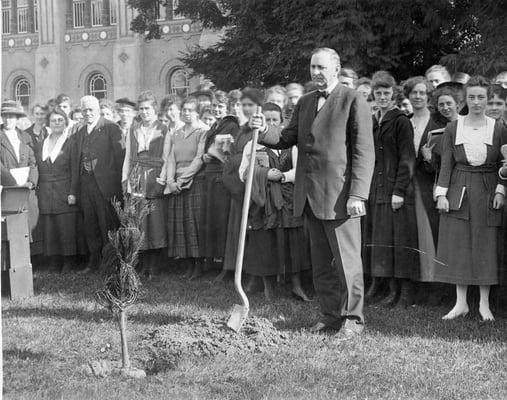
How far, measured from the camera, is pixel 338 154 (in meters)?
5.71

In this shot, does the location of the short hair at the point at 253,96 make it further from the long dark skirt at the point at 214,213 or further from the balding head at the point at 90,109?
the balding head at the point at 90,109

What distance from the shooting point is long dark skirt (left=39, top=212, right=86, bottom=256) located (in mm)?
9469

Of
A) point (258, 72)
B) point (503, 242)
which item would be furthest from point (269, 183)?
point (258, 72)

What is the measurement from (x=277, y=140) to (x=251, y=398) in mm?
2359

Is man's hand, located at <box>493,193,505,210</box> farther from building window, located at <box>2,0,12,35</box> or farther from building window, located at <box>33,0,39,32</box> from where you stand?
building window, located at <box>2,0,12,35</box>

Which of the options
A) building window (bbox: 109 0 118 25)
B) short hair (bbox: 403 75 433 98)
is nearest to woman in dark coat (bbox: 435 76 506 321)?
short hair (bbox: 403 75 433 98)

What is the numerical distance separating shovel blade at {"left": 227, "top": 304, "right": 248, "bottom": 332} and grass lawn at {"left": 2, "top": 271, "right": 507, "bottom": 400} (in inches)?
11.7

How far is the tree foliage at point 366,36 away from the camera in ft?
41.8

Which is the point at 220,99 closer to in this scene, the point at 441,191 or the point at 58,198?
the point at 58,198

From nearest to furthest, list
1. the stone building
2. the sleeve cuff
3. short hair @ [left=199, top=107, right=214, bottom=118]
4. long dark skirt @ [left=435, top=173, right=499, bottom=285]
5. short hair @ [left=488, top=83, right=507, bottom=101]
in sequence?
long dark skirt @ [left=435, top=173, right=499, bottom=285] < the sleeve cuff < short hair @ [left=488, top=83, right=507, bottom=101] < short hair @ [left=199, top=107, right=214, bottom=118] < the stone building

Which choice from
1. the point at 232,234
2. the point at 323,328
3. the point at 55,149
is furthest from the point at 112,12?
the point at 323,328

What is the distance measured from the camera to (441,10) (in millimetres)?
13641

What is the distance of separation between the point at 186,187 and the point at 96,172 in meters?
1.22

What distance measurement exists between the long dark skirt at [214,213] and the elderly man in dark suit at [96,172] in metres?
1.22
